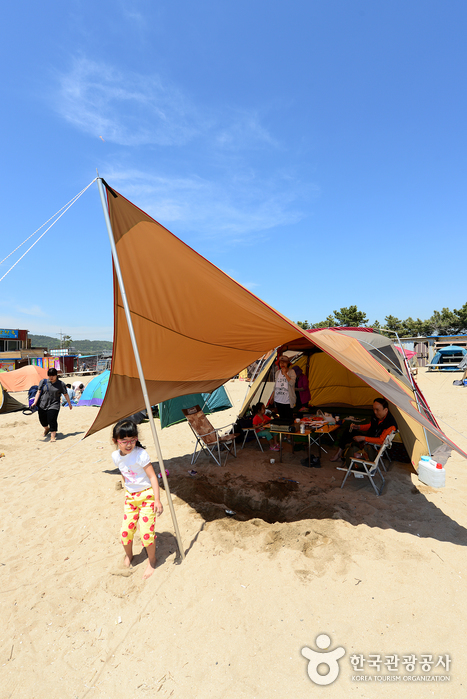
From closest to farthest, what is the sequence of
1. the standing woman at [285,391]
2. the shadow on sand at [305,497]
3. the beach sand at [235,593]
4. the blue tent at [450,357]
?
the beach sand at [235,593]
the shadow on sand at [305,497]
the standing woman at [285,391]
the blue tent at [450,357]

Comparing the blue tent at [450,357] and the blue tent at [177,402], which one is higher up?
the blue tent at [450,357]

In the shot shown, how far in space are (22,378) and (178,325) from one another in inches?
596

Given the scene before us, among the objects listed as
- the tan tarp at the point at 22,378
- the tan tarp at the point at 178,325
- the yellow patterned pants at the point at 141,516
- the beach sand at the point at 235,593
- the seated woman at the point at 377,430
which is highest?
the tan tarp at the point at 178,325

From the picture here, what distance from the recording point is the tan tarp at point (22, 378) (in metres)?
15.3

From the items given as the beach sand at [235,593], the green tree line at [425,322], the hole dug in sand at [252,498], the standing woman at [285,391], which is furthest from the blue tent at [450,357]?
the hole dug in sand at [252,498]

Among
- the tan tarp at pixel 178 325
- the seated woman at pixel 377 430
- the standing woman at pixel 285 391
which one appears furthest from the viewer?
the standing woman at pixel 285 391

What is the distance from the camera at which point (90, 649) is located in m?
2.15

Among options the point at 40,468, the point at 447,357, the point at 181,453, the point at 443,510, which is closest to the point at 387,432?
the point at 443,510

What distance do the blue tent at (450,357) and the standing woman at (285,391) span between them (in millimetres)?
21713

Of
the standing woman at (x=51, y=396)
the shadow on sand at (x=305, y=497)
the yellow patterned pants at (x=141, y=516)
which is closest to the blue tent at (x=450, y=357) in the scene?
the shadow on sand at (x=305, y=497)

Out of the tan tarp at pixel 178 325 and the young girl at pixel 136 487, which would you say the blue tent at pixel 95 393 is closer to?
the tan tarp at pixel 178 325

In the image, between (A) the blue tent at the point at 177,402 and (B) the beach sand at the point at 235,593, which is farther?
(A) the blue tent at the point at 177,402

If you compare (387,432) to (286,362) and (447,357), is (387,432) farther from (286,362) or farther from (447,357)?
(447,357)

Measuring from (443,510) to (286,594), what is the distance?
7.69ft
